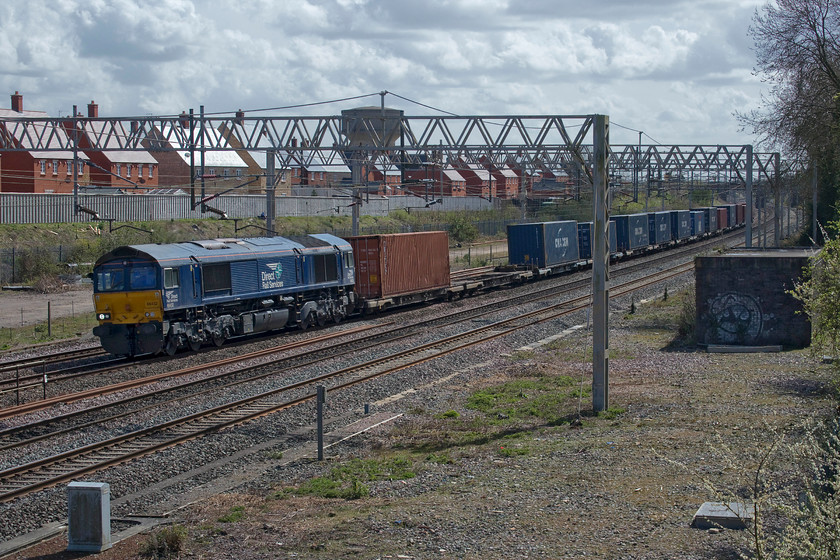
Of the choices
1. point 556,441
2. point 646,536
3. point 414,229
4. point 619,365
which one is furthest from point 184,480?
point 414,229

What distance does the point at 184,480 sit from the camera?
41.7 ft

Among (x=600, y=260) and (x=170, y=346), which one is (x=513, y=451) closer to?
(x=600, y=260)

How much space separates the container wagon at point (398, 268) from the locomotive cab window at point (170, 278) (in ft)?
30.6

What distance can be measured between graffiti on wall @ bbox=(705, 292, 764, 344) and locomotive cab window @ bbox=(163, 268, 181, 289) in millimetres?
14339

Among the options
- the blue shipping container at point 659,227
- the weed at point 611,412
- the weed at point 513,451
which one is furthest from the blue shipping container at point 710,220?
the weed at point 513,451

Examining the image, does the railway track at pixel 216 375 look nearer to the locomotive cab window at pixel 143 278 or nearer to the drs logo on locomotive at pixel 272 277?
the drs logo on locomotive at pixel 272 277

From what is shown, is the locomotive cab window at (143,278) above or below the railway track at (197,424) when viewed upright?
above

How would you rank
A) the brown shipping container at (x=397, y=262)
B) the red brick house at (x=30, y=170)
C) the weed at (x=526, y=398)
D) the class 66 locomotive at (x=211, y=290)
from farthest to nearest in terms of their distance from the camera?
1. the red brick house at (x=30, y=170)
2. the brown shipping container at (x=397, y=262)
3. the class 66 locomotive at (x=211, y=290)
4. the weed at (x=526, y=398)

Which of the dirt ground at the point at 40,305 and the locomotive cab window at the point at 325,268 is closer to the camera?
the locomotive cab window at the point at 325,268

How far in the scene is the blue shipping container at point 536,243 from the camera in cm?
4324

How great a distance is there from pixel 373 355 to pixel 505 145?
24.6ft

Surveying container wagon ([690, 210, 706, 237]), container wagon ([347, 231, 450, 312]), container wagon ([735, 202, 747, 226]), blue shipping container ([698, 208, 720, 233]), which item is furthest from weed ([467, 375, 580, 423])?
container wagon ([735, 202, 747, 226])

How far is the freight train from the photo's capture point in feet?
74.8

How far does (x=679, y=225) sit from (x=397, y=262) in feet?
132
